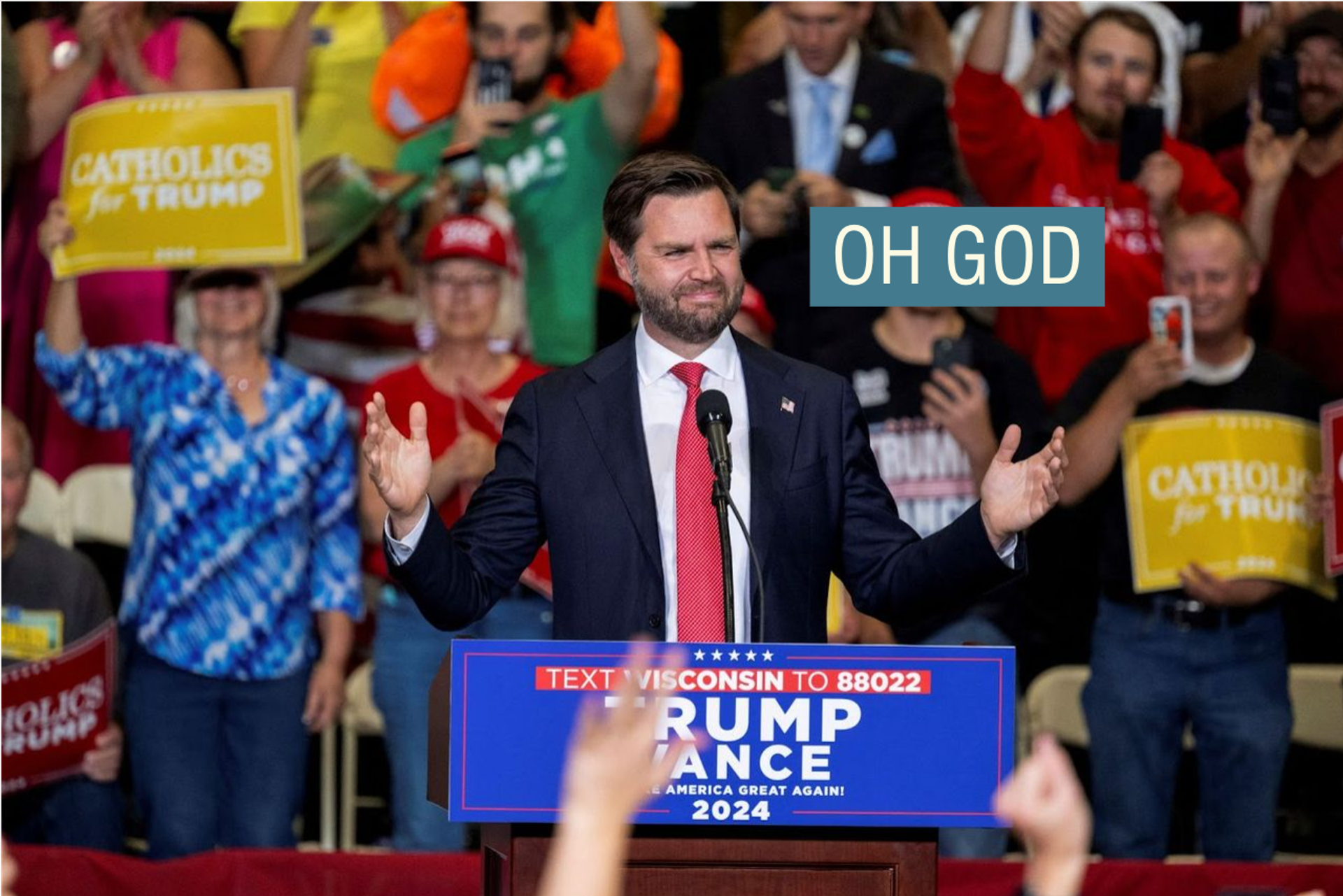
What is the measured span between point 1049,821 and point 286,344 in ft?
14.9

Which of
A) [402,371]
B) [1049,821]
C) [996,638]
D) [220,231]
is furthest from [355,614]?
[1049,821]

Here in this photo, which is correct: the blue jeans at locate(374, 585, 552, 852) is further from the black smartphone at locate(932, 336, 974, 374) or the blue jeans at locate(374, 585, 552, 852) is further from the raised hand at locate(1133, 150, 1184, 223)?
the raised hand at locate(1133, 150, 1184, 223)

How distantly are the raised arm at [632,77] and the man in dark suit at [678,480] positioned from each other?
6.65 ft

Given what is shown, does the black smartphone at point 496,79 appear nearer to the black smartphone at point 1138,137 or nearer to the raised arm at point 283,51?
the raised arm at point 283,51

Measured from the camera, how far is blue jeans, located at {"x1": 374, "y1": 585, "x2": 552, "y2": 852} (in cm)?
498

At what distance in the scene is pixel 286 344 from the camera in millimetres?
5848

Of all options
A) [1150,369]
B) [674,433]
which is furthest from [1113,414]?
[674,433]

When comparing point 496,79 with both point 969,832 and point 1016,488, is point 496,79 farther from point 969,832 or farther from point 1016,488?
point 1016,488

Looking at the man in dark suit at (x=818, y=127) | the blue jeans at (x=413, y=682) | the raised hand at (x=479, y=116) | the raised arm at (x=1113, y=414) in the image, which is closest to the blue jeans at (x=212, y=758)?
the blue jeans at (x=413, y=682)

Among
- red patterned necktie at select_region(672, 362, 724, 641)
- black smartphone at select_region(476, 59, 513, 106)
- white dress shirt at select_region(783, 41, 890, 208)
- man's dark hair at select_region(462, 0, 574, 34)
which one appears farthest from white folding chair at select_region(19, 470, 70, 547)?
red patterned necktie at select_region(672, 362, 724, 641)

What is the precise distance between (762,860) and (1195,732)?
2673 millimetres

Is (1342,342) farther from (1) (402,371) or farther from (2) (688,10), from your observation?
(1) (402,371)

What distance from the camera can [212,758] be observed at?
5.06m

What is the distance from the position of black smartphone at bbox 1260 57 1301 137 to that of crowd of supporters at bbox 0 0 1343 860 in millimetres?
33
